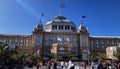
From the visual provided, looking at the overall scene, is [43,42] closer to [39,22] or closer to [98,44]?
[39,22]

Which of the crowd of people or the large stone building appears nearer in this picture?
the crowd of people

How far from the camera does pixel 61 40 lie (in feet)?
357

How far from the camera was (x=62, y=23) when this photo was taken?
115625 mm

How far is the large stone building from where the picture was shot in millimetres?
104562

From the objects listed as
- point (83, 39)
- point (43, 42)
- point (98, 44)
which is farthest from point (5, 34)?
point (98, 44)

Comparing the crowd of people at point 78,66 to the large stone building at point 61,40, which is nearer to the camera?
the crowd of people at point 78,66

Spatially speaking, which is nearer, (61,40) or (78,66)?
(78,66)

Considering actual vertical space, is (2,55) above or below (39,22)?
below

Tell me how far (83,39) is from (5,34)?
45.8m

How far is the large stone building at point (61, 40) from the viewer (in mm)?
104562

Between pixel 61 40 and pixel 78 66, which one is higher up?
pixel 61 40

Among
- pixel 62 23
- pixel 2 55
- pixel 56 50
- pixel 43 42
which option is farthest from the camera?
pixel 62 23

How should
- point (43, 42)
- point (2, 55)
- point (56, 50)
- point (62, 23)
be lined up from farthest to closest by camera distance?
1. point (62, 23)
2. point (43, 42)
3. point (56, 50)
4. point (2, 55)

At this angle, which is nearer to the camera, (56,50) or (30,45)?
(56,50)
